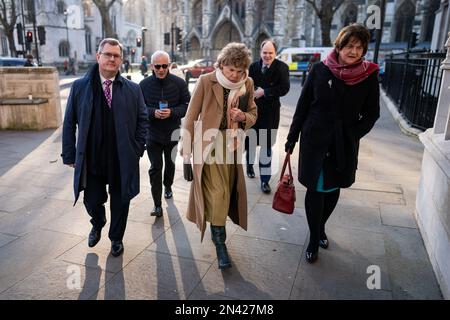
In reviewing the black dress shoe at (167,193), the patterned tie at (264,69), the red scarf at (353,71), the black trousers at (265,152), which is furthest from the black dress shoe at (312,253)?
the patterned tie at (264,69)

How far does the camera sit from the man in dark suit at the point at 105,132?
321cm

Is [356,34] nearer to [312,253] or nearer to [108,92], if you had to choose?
[312,253]

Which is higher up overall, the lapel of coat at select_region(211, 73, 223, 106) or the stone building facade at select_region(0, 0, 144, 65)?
the stone building facade at select_region(0, 0, 144, 65)

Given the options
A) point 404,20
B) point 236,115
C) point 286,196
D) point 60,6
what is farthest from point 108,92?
point 60,6

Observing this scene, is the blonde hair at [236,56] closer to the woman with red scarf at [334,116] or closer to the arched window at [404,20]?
the woman with red scarf at [334,116]

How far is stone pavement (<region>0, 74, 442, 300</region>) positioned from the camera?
3002 millimetres

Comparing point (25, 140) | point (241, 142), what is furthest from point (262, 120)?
point (25, 140)

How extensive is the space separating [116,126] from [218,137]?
0.87 metres

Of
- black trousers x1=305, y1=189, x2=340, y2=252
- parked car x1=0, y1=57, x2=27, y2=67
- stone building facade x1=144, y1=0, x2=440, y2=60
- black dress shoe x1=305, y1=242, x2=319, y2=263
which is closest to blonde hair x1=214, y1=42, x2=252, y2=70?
black trousers x1=305, y1=189, x2=340, y2=252

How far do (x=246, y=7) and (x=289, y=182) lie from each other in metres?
51.8

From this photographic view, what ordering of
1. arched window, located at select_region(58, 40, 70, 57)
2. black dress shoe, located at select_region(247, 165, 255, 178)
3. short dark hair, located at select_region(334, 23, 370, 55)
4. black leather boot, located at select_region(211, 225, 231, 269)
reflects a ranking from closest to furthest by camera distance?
short dark hair, located at select_region(334, 23, 370, 55) < black leather boot, located at select_region(211, 225, 231, 269) < black dress shoe, located at select_region(247, 165, 255, 178) < arched window, located at select_region(58, 40, 70, 57)

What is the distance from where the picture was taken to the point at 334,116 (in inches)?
123

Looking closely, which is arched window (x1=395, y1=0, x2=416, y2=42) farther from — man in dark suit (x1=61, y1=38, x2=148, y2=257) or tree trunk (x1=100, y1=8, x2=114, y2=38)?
man in dark suit (x1=61, y1=38, x2=148, y2=257)

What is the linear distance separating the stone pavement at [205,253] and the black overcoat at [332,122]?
0.79m
